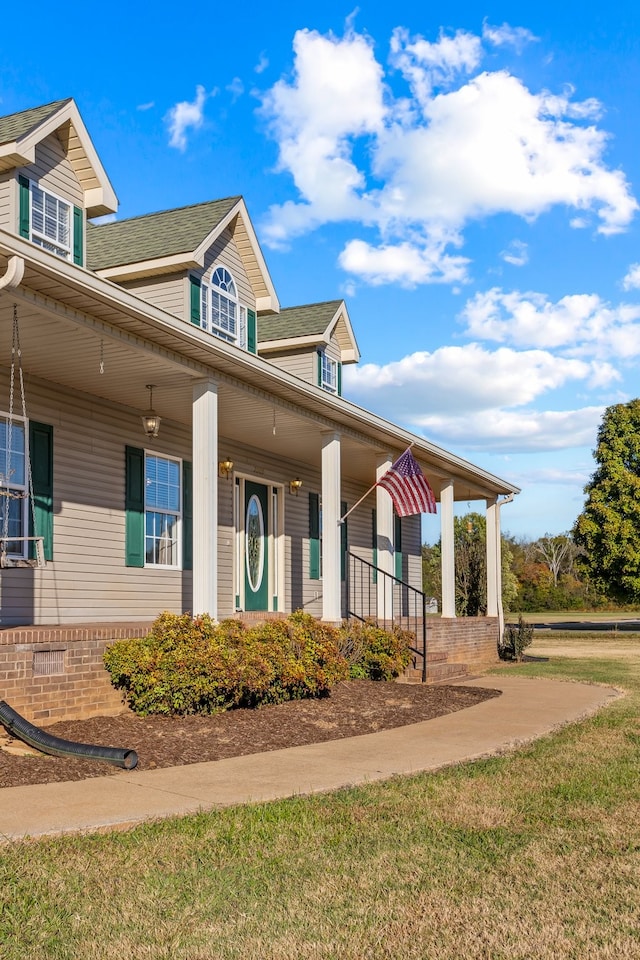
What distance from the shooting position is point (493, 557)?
2086 centimetres

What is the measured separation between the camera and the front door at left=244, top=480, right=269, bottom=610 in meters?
15.4

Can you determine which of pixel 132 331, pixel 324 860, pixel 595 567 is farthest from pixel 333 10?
pixel 595 567

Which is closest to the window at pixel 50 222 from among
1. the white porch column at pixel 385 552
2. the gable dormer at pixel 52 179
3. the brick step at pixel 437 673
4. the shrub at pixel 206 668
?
the gable dormer at pixel 52 179

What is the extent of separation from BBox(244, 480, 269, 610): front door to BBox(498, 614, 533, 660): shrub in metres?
6.11

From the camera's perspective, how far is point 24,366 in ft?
34.2

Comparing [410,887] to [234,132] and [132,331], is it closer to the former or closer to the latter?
[132,331]

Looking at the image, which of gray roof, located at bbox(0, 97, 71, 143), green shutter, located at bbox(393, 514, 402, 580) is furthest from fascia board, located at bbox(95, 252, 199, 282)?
green shutter, located at bbox(393, 514, 402, 580)

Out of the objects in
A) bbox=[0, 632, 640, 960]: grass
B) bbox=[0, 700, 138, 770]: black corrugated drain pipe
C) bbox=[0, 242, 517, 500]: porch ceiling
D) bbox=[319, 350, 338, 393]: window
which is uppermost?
bbox=[319, 350, 338, 393]: window

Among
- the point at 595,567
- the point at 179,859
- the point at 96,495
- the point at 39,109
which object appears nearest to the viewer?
the point at 179,859

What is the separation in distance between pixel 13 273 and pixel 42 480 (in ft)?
12.0

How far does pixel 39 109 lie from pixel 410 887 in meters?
9.97

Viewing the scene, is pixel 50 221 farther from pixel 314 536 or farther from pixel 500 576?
pixel 500 576

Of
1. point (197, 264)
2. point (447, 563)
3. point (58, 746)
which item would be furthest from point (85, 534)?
point (447, 563)

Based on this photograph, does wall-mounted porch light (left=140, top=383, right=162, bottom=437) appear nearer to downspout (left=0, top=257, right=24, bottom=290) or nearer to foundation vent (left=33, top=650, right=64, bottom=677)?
foundation vent (left=33, top=650, right=64, bottom=677)
